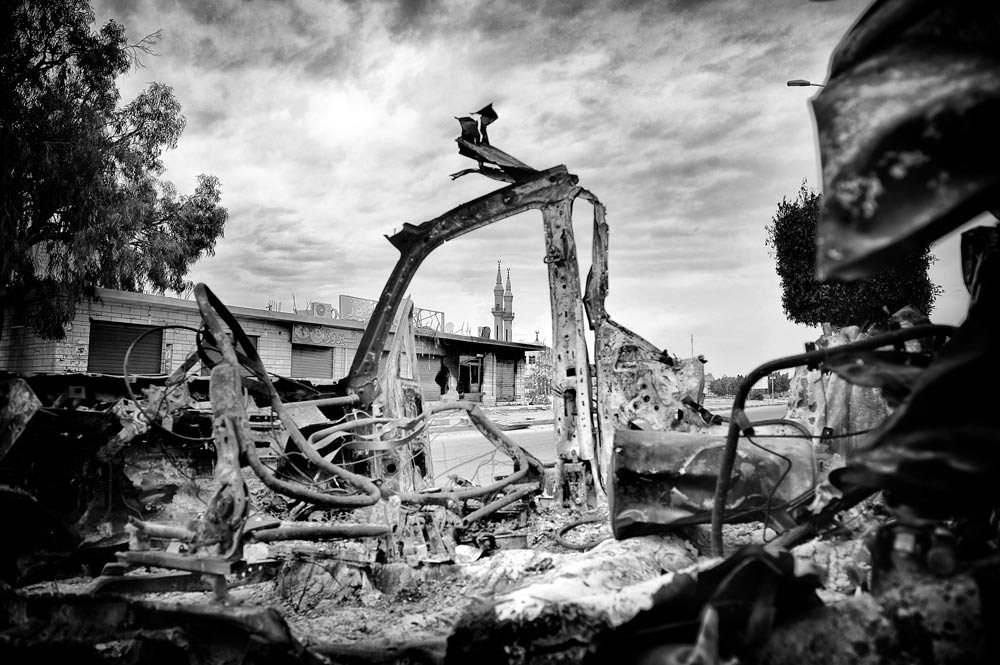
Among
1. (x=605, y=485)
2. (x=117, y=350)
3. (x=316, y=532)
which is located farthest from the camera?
(x=117, y=350)

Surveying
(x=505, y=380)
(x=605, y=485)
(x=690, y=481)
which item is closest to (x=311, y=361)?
(x=505, y=380)

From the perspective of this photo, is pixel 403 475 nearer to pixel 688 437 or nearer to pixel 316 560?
pixel 316 560

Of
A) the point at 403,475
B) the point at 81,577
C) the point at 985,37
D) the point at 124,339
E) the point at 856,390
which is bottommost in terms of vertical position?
the point at 81,577

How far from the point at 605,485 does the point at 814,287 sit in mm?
18722

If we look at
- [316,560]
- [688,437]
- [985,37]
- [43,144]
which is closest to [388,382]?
[316,560]

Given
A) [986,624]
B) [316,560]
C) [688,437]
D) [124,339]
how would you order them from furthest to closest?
1. [124,339]
2. [316,560]
3. [688,437]
4. [986,624]

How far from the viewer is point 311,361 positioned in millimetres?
21828

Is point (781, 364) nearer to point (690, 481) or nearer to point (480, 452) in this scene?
point (690, 481)

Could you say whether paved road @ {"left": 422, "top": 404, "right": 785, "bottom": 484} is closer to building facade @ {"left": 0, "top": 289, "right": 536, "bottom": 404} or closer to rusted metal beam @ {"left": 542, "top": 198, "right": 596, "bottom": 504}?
building facade @ {"left": 0, "top": 289, "right": 536, "bottom": 404}

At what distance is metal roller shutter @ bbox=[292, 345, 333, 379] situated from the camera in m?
21.3

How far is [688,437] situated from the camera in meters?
2.91

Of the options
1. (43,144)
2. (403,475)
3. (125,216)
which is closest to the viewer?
(403,475)

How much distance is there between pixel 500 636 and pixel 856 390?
2.97 m

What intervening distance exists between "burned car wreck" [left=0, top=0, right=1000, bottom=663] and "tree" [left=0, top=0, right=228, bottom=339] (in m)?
12.4
